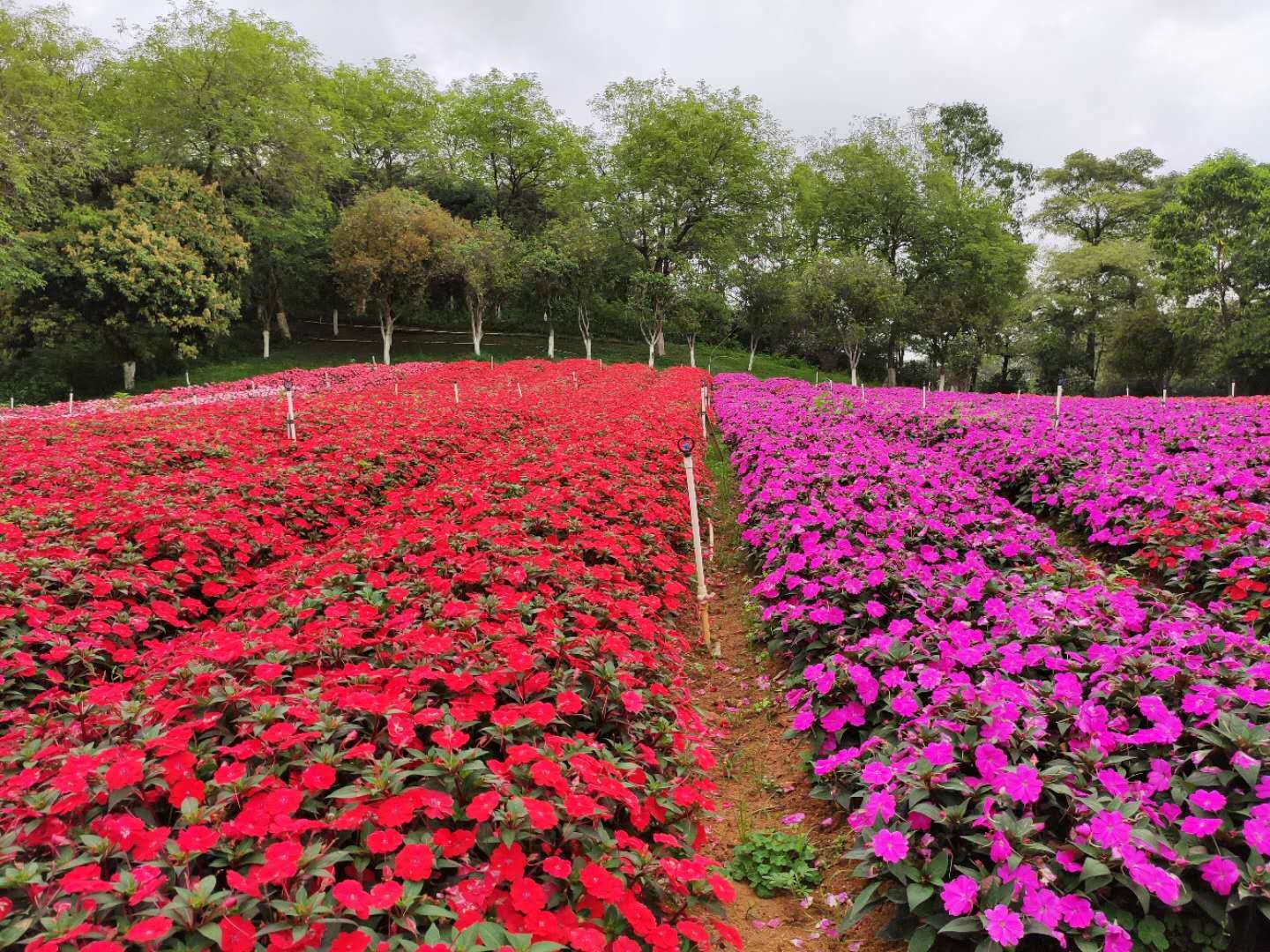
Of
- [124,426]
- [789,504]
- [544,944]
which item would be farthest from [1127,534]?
[124,426]

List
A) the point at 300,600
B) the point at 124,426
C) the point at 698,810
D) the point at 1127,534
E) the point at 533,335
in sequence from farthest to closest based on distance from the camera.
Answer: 1. the point at 533,335
2. the point at 124,426
3. the point at 1127,534
4. the point at 300,600
5. the point at 698,810

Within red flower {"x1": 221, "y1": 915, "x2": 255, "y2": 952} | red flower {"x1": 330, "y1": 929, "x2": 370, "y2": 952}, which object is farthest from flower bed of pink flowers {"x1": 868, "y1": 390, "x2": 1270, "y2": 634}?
red flower {"x1": 221, "y1": 915, "x2": 255, "y2": 952}

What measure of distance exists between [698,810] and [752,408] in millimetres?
10516

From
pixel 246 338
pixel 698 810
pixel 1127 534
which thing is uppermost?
pixel 246 338

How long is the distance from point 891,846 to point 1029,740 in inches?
26.6

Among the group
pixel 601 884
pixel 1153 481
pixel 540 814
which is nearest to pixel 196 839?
pixel 540 814

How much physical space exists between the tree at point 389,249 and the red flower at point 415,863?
25809 millimetres

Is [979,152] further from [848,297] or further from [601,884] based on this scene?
[601,884]

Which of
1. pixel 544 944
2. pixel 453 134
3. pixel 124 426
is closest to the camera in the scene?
pixel 544 944

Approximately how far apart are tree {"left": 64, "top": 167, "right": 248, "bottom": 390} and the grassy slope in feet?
4.98

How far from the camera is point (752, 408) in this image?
12.5 metres

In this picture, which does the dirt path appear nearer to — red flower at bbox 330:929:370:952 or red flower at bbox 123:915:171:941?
red flower at bbox 330:929:370:952

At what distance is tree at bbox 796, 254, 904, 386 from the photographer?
78.8 feet

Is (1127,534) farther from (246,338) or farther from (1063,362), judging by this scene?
(1063,362)
